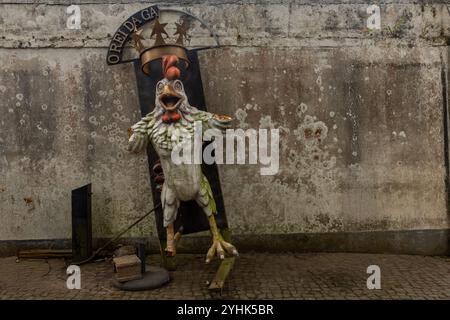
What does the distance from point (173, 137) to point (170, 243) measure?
1350mm

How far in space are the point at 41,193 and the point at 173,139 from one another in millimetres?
2449

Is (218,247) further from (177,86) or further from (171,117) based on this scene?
(177,86)

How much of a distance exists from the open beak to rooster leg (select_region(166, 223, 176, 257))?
1.48 meters

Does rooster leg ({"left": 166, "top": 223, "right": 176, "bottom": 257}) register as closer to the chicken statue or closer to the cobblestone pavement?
the chicken statue

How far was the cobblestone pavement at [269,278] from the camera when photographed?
4613mm

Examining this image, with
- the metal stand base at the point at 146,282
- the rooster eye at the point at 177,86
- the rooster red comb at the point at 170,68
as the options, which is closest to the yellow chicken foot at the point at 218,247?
the metal stand base at the point at 146,282

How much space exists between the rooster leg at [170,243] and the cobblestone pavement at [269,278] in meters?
0.33

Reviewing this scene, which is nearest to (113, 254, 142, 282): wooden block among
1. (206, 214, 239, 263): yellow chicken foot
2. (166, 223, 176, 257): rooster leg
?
(166, 223, 176, 257): rooster leg

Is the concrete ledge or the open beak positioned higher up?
the open beak

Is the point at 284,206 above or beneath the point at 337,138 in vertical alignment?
beneath

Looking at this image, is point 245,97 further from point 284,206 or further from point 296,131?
point 284,206

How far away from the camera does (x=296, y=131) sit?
6016mm

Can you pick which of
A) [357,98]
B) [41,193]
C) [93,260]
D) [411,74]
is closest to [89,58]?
[41,193]

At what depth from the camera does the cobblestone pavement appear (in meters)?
4.61
